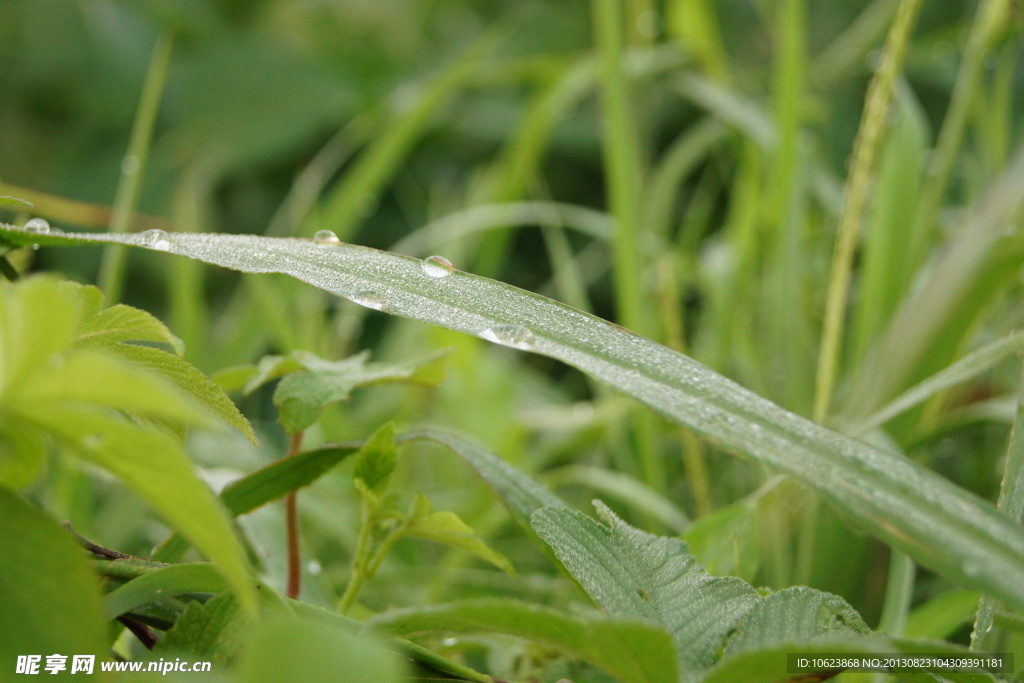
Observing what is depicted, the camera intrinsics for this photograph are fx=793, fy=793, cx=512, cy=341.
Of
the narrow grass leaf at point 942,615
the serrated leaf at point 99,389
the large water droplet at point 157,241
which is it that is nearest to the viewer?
the serrated leaf at point 99,389

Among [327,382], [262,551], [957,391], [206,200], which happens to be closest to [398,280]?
[327,382]

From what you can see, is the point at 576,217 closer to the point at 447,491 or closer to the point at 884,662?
the point at 447,491

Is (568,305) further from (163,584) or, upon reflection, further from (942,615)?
(942,615)

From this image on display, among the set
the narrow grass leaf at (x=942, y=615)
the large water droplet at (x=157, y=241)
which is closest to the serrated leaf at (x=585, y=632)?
the large water droplet at (x=157, y=241)

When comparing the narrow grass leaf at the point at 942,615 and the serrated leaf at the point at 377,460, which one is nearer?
the serrated leaf at the point at 377,460

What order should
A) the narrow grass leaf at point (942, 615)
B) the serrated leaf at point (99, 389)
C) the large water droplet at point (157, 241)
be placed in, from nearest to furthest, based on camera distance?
the serrated leaf at point (99, 389) < the large water droplet at point (157, 241) < the narrow grass leaf at point (942, 615)

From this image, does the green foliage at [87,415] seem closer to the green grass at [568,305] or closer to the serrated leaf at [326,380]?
the green grass at [568,305]
